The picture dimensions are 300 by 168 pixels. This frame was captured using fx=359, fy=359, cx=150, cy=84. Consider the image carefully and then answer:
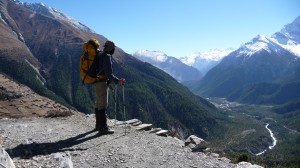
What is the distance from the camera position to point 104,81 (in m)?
14.8

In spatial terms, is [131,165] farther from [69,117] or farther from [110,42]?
[69,117]

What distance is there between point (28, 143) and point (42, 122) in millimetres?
4957

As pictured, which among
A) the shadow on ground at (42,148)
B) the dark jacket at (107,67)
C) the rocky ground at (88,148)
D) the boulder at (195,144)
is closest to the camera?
the rocky ground at (88,148)

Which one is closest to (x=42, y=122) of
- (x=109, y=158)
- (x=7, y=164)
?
(x=109, y=158)

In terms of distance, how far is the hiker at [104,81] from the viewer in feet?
46.5

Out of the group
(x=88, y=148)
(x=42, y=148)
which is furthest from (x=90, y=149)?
(x=42, y=148)

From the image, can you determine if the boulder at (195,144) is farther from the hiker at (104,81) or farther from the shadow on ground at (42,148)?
the shadow on ground at (42,148)

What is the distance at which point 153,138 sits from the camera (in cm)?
1510

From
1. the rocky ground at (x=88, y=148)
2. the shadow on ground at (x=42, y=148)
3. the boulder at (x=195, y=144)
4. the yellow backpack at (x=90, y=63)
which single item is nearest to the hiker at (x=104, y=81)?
the yellow backpack at (x=90, y=63)

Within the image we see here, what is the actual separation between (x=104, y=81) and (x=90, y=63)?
953 mm

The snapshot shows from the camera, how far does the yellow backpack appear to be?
1433 cm

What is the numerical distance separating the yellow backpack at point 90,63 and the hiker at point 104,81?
21 centimetres

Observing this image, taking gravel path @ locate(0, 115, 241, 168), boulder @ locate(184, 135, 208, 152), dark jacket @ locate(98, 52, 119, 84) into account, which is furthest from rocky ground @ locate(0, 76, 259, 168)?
dark jacket @ locate(98, 52, 119, 84)

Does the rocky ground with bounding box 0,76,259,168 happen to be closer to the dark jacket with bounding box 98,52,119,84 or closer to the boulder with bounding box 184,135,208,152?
the boulder with bounding box 184,135,208,152
